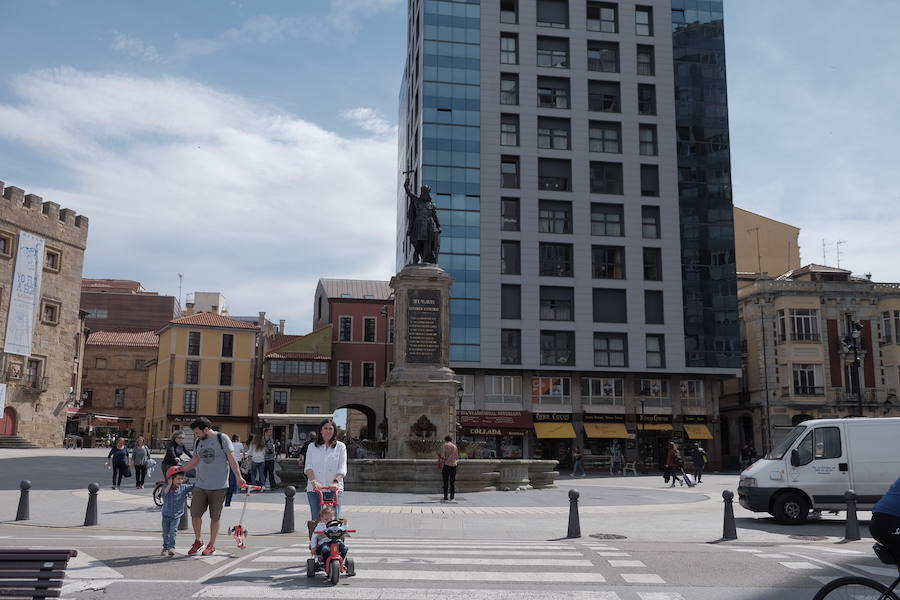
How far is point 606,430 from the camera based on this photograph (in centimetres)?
5247

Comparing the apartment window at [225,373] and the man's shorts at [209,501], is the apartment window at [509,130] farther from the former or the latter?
the man's shorts at [209,501]

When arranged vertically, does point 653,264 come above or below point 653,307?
above

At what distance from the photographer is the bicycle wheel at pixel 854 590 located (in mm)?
5664

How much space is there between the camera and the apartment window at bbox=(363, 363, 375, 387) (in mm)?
67250

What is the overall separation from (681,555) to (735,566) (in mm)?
1030

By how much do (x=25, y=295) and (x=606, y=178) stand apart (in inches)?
1534

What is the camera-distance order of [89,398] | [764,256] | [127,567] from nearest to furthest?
[127,567]
[764,256]
[89,398]

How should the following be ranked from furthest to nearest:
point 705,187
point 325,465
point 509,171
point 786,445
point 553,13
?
point 553,13 < point 705,187 < point 509,171 < point 786,445 < point 325,465

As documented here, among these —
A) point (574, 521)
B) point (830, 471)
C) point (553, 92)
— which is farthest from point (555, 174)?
point (574, 521)

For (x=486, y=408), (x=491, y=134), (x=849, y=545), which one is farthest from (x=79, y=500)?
(x=491, y=134)

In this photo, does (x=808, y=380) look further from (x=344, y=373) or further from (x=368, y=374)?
(x=344, y=373)

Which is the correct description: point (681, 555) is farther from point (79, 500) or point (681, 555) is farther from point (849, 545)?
point (79, 500)

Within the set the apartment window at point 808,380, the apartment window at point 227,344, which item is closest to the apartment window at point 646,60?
the apartment window at point 808,380

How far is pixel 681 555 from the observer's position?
11.2 m
